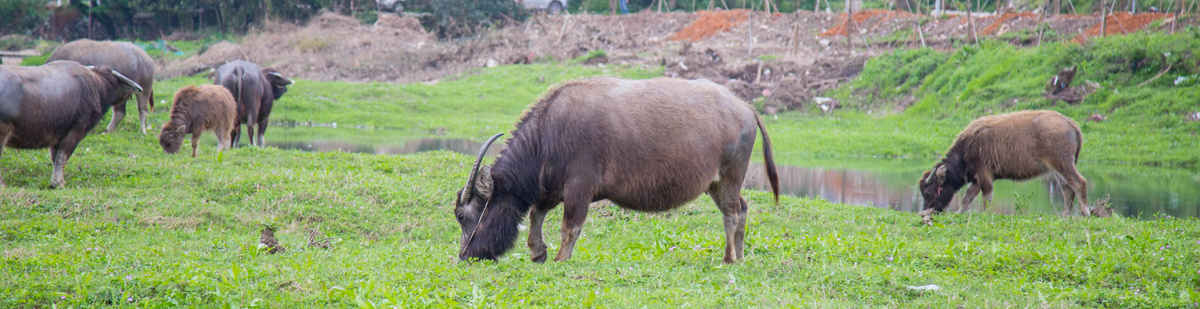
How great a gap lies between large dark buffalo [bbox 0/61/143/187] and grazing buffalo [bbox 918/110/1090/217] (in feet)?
35.7

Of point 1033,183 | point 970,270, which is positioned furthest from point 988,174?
point 970,270

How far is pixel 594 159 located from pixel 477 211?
3.54 feet

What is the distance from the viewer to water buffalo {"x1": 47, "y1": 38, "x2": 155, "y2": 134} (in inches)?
535

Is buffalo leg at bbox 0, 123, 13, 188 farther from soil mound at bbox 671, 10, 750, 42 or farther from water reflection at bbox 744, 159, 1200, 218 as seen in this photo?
soil mound at bbox 671, 10, 750, 42

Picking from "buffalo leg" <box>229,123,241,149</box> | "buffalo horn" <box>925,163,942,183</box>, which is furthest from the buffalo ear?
"buffalo leg" <box>229,123,241,149</box>

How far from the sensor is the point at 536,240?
6.73m

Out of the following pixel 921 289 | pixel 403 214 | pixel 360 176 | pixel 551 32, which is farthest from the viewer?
pixel 551 32

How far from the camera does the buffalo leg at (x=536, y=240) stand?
22.0 ft

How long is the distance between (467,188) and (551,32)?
26.4m

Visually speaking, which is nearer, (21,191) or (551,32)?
(21,191)

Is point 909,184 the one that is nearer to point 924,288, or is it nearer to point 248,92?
point 924,288

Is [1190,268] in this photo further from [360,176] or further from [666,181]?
[360,176]

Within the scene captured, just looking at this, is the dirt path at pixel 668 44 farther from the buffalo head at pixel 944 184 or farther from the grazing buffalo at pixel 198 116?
the grazing buffalo at pixel 198 116

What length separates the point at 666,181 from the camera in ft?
21.9
